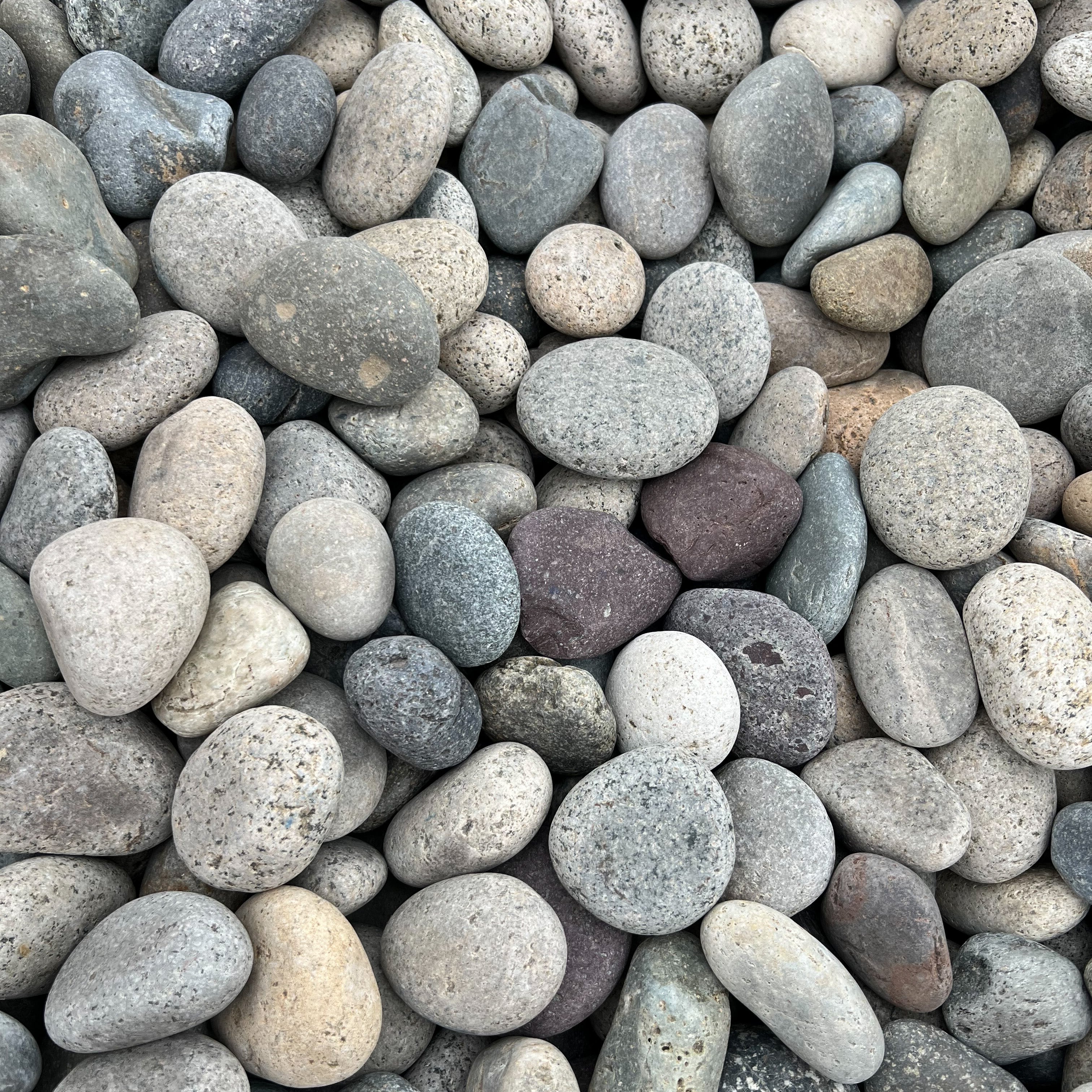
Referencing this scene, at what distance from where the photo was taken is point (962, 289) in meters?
2.65

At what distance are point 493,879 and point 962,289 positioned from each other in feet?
7.00

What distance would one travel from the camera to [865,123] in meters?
2.78

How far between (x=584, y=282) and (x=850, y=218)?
2.72ft

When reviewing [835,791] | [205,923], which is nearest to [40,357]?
[205,923]

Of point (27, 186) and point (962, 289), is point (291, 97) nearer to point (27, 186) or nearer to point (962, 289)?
point (27, 186)

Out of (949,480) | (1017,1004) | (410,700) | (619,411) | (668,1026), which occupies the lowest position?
(668,1026)

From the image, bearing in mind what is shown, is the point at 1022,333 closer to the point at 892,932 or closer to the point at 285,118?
the point at 892,932

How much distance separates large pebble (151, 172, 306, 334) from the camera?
2.25m

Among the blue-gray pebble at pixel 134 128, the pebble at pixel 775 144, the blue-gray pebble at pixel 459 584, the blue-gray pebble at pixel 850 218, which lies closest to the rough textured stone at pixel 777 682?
the blue-gray pebble at pixel 459 584

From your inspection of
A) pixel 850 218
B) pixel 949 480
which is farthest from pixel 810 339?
pixel 949 480

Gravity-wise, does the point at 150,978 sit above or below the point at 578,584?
below

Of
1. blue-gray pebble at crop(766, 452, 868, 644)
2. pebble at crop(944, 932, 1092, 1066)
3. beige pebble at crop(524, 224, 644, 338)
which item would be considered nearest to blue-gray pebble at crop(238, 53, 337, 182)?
beige pebble at crop(524, 224, 644, 338)

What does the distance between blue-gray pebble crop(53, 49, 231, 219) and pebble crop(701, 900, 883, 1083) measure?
7.59ft

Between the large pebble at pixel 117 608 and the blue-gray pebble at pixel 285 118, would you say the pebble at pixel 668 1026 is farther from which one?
the blue-gray pebble at pixel 285 118
